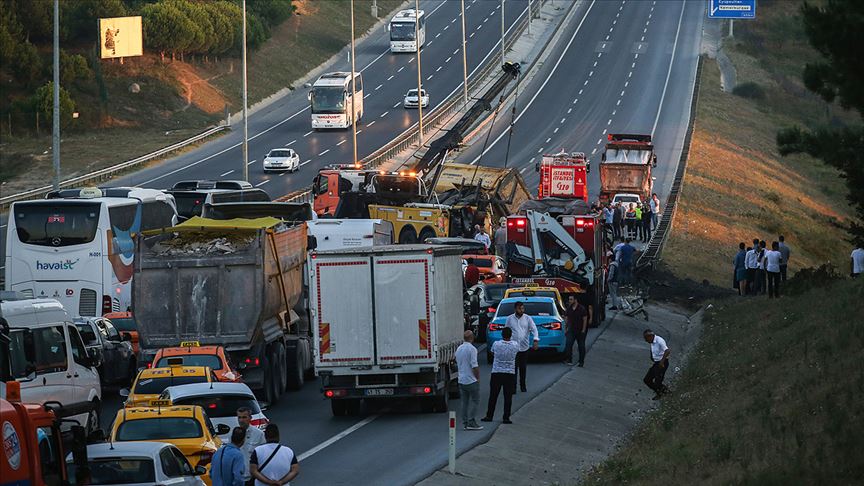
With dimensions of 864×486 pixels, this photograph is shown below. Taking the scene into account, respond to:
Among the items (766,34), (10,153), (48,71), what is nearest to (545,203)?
(10,153)

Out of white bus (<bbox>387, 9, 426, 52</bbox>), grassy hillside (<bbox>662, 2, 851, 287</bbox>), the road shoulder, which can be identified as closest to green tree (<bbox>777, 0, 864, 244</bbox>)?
the road shoulder

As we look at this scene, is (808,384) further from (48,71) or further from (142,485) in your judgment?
(48,71)

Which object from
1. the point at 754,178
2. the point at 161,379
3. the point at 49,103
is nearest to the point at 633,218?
the point at 754,178

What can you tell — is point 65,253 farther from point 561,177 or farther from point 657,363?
point 561,177

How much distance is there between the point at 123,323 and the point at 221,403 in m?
13.5

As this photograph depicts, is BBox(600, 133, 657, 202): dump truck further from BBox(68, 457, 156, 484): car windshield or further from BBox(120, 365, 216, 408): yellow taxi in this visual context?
BBox(68, 457, 156, 484): car windshield

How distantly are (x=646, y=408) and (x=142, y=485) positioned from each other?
15464 mm

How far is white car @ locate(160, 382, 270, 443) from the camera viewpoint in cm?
2048

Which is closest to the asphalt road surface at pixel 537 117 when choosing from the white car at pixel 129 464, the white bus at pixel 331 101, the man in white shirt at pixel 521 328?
the white bus at pixel 331 101

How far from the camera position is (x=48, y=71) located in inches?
3620

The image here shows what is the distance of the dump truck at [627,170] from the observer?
6800 centimetres

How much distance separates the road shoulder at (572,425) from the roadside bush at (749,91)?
75552mm

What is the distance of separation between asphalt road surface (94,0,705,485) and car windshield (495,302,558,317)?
3.80ft

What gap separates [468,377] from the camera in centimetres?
2339
